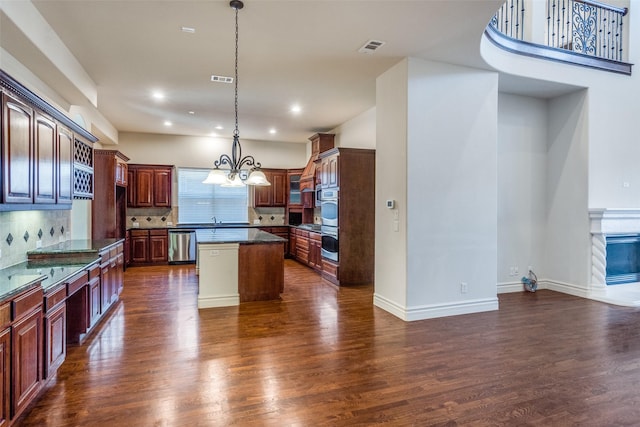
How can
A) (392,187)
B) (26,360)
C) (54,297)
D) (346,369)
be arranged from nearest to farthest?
(26,360)
(54,297)
(346,369)
(392,187)

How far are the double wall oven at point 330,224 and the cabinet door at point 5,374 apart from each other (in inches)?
180

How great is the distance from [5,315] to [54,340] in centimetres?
83

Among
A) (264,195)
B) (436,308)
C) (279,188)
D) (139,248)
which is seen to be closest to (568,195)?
(436,308)

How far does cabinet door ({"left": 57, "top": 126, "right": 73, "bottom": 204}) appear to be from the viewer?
3.75m

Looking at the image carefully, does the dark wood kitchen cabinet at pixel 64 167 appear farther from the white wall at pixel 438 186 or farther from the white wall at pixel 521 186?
the white wall at pixel 521 186

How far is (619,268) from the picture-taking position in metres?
5.67

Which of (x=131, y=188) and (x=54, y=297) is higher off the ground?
(x=131, y=188)

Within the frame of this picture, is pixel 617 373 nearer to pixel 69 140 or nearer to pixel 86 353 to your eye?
pixel 86 353

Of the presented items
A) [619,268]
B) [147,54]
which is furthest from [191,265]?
[619,268]

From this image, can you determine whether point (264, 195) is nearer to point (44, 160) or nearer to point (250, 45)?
point (250, 45)

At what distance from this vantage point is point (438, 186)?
4281mm

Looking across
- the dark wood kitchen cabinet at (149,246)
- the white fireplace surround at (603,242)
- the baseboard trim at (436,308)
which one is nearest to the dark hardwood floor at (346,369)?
→ the baseboard trim at (436,308)

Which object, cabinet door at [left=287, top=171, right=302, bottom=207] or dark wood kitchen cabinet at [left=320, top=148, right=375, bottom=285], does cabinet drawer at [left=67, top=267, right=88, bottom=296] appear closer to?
dark wood kitchen cabinet at [left=320, top=148, right=375, bottom=285]

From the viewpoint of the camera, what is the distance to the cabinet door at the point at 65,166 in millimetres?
3754
